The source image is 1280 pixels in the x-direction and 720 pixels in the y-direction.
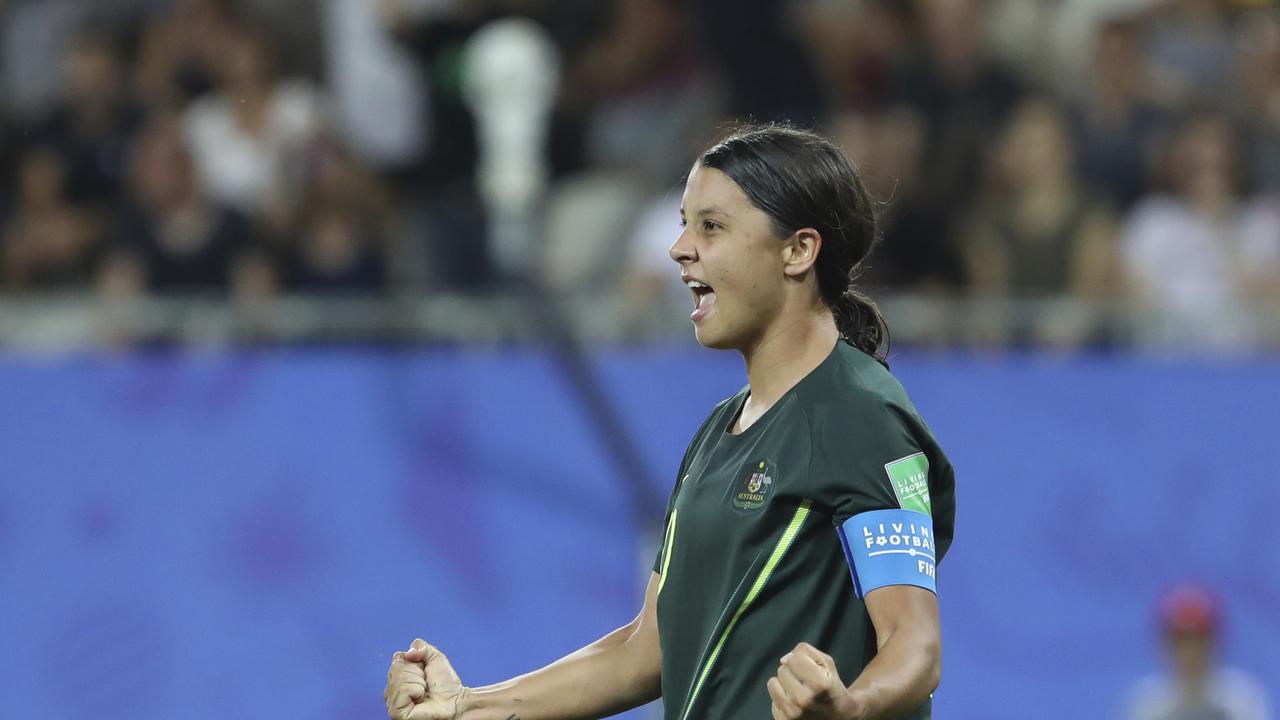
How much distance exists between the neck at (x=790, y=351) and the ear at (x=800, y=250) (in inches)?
3.6

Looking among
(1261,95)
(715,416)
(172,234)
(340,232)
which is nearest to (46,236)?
(172,234)

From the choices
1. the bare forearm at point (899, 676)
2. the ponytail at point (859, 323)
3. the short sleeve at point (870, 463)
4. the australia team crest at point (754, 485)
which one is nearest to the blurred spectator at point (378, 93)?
the ponytail at point (859, 323)

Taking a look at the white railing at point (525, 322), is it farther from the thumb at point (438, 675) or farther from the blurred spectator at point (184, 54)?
the thumb at point (438, 675)

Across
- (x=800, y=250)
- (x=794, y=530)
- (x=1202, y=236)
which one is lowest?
(x=794, y=530)

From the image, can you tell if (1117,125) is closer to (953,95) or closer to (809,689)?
(953,95)

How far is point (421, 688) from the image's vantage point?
3371 mm

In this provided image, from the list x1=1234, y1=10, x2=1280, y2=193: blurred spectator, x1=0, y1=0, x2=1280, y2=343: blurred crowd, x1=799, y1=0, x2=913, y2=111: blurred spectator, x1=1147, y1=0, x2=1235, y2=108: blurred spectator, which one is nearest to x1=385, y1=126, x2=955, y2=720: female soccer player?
x1=0, y1=0, x2=1280, y2=343: blurred crowd

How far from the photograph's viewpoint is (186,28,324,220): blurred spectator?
851 centimetres

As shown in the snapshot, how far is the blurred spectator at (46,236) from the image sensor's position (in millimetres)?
8333

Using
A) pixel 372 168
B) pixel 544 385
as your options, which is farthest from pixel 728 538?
pixel 372 168

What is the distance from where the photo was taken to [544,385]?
8102mm

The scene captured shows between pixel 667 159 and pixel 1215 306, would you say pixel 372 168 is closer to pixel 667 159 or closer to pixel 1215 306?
pixel 667 159

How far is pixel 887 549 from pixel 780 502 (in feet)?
0.66

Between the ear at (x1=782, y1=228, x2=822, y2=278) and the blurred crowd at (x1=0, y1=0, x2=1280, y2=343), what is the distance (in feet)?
15.6
